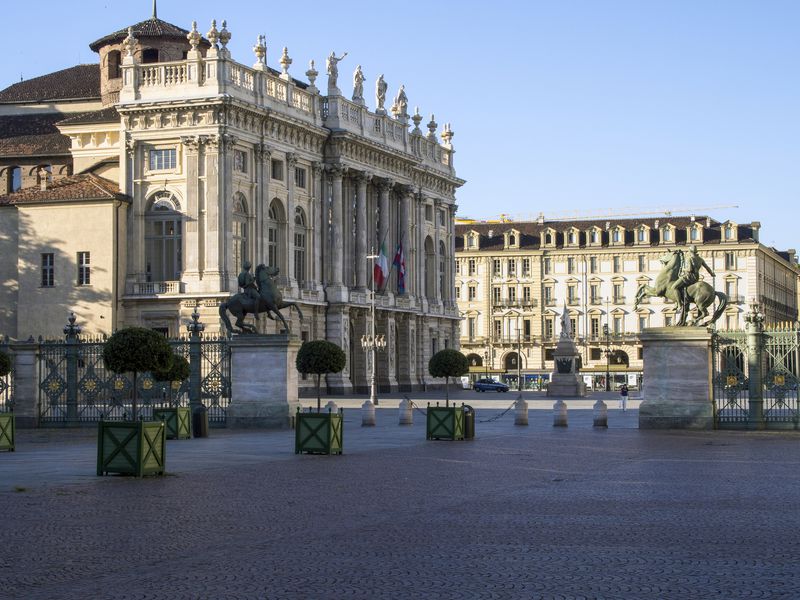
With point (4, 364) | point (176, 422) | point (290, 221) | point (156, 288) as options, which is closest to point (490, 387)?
point (290, 221)

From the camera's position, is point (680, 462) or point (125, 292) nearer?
point (680, 462)

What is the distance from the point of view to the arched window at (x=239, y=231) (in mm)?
78438

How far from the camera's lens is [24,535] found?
15750mm

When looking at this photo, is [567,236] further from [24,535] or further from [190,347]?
[24,535]

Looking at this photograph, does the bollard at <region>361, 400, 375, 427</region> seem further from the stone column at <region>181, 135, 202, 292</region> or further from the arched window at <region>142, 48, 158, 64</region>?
the arched window at <region>142, 48, 158, 64</region>

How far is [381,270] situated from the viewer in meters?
90.2

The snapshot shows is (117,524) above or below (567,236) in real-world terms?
below

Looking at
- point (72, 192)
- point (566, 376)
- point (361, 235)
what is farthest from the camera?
point (566, 376)

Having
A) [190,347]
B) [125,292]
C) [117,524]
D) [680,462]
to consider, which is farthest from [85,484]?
[125,292]

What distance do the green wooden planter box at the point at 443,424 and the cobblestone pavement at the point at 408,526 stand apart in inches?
192

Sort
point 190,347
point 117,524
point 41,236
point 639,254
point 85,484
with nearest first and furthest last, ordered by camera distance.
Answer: point 117,524 → point 85,484 → point 190,347 → point 41,236 → point 639,254

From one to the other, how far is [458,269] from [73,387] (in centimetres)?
11106

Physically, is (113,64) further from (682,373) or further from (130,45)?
(682,373)

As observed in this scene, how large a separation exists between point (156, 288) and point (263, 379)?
123 ft
